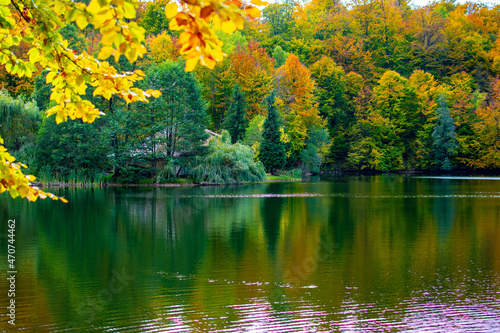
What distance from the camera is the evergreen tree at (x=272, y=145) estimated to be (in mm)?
42219

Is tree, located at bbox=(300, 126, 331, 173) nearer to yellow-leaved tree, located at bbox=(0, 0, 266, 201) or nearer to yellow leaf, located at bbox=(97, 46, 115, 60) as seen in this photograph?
yellow-leaved tree, located at bbox=(0, 0, 266, 201)

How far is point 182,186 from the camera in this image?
33.2 meters

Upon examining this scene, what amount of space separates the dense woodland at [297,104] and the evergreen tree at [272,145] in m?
0.12

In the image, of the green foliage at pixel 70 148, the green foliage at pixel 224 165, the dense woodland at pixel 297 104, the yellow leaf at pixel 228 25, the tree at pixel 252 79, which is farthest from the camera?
the tree at pixel 252 79

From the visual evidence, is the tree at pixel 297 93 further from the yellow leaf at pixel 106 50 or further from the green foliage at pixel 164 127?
the yellow leaf at pixel 106 50

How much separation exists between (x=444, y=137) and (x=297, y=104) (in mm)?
16570

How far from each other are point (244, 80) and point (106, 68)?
4712cm

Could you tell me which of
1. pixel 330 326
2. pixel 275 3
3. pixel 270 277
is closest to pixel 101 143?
pixel 270 277

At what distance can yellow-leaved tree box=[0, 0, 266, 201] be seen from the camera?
2.01 meters

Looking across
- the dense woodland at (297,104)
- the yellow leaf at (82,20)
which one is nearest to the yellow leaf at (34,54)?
the yellow leaf at (82,20)

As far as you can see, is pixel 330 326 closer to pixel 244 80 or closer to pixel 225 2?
pixel 225 2

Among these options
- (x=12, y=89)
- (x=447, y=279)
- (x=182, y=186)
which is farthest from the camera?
(x=12, y=89)

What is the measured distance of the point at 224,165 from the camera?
3500 cm

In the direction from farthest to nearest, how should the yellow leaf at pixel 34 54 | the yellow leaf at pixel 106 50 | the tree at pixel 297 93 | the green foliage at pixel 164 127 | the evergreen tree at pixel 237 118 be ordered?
the tree at pixel 297 93
the evergreen tree at pixel 237 118
the green foliage at pixel 164 127
the yellow leaf at pixel 34 54
the yellow leaf at pixel 106 50
